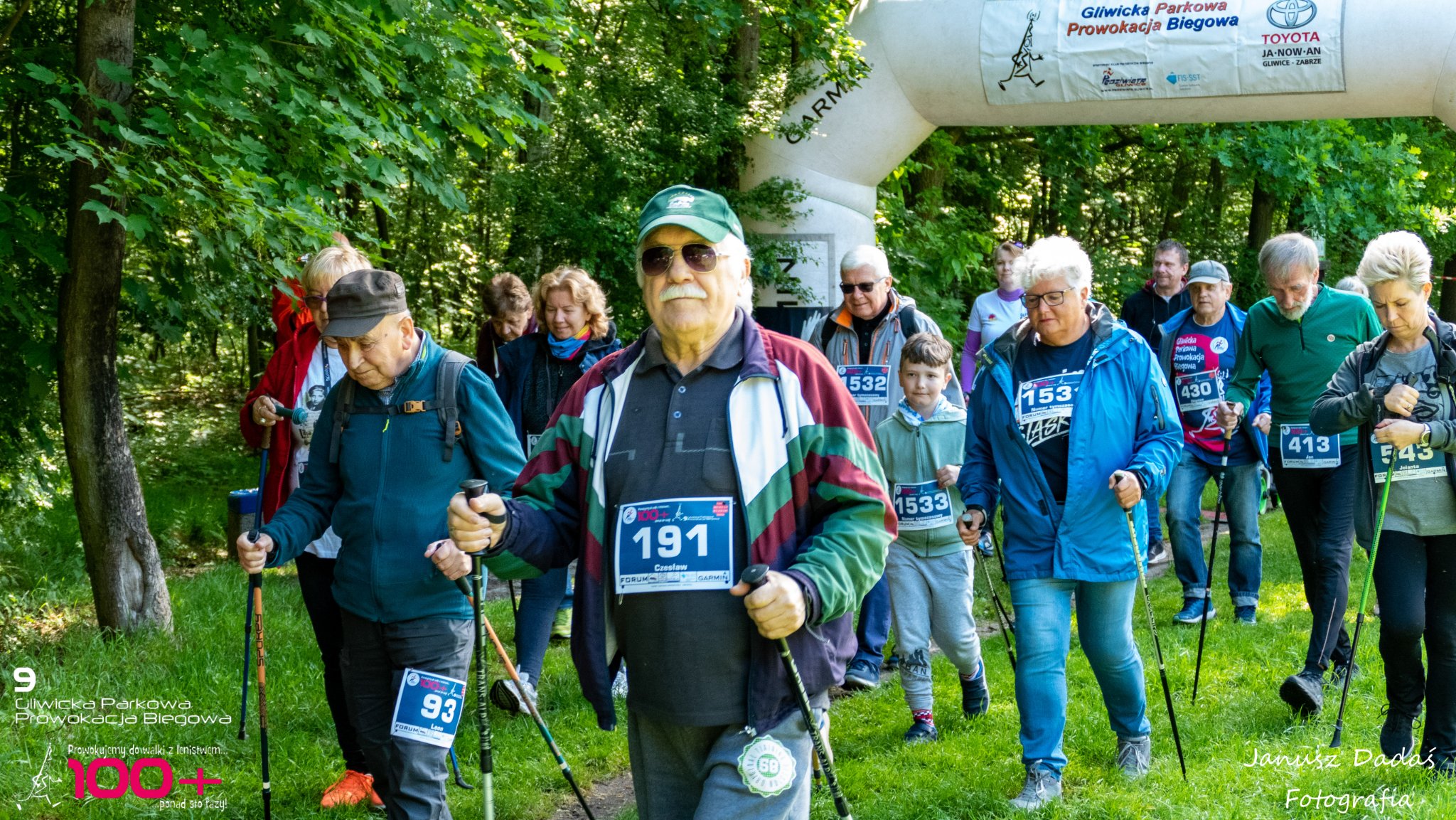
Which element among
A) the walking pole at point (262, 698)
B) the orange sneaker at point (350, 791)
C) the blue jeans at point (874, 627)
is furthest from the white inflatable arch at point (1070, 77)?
the walking pole at point (262, 698)

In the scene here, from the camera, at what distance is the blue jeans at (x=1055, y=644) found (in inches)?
189

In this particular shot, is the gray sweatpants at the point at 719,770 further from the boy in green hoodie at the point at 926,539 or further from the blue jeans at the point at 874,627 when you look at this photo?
the blue jeans at the point at 874,627

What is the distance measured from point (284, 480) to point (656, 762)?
117 inches

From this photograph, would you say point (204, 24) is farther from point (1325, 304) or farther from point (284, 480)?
point (1325, 304)

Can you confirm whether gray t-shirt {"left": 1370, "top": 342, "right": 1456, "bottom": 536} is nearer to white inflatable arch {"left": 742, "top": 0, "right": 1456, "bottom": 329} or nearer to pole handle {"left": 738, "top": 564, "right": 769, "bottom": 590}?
pole handle {"left": 738, "top": 564, "right": 769, "bottom": 590}

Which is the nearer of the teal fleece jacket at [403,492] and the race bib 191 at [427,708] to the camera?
the race bib 191 at [427,708]

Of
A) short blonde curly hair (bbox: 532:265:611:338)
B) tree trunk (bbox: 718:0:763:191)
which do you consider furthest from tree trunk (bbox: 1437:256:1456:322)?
short blonde curly hair (bbox: 532:265:611:338)

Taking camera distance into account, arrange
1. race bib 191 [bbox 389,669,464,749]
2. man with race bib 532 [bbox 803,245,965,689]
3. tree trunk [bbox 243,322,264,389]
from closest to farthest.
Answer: race bib 191 [bbox 389,669,464,749] < man with race bib 532 [bbox 803,245,965,689] < tree trunk [bbox 243,322,264,389]

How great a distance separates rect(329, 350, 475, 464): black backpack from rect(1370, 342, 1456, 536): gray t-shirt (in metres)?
3.40

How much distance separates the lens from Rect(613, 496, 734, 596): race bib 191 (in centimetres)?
292

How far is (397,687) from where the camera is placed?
4227 millimetres

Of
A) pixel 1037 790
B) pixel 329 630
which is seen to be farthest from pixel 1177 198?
pixel 329 630

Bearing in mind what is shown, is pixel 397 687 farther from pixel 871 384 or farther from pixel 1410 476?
pixel 1410 476

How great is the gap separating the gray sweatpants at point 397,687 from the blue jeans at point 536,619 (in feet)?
6.62
